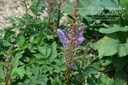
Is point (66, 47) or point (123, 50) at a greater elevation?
point (66, 47)

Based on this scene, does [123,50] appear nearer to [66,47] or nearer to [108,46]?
[108,46]

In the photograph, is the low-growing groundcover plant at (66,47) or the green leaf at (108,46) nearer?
the low-growing groundcover plant at (66,47)

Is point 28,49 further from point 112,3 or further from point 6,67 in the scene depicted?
point 112,3

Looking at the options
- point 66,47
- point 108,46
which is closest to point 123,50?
point 108,46

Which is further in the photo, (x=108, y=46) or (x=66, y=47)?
(x=108, y=46)

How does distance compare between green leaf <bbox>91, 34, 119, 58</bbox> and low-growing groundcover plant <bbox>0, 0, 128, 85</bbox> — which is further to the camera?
green leaf <bbox>91, 34, 119, 58</bbox>

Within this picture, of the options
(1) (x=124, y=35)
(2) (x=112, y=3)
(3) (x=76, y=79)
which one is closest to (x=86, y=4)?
(2) (x=112, y=3)

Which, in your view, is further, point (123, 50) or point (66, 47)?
point (123, 50)

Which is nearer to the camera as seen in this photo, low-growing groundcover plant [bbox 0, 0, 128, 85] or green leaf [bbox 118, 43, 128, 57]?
low-growing groundcover plant [bbox 0, 0, 128, 85]
